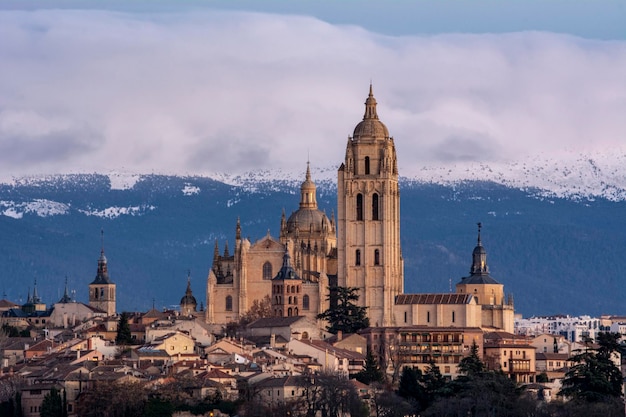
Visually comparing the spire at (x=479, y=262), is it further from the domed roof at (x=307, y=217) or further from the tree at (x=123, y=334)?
the tree at (x=123, y=334)

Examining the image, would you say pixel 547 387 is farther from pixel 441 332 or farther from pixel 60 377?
pixel 60 377

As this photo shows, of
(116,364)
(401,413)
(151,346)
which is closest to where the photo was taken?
(401,413)

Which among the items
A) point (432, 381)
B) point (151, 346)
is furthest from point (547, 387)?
point (151, 346)

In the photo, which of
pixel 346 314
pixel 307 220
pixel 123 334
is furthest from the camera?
pixel 307 220

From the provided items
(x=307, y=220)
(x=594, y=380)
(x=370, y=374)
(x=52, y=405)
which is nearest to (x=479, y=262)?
(x=307, y=220)

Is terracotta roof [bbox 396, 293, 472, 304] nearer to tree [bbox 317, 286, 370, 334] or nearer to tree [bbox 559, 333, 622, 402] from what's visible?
tree [bbox 317, 286, 370, 334]

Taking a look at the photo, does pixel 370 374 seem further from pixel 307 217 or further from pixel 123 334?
pixel 307 217

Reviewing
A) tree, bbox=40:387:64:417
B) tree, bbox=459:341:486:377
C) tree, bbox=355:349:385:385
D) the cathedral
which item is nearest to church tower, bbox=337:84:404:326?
the cathedral
